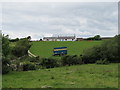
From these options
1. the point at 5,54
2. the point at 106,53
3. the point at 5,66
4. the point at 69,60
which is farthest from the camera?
the point at 106,53

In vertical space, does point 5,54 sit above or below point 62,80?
above

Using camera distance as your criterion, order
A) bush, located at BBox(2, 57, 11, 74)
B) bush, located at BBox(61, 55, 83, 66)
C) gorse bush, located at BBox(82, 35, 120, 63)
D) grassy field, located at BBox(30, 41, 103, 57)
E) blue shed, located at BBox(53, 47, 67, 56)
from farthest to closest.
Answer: grassy field, located at BBox(30, 41, 103, 57) → blue shed, located at BBox(53, 47, 67, 56) → gorse bush, located at BBox(82, 35, 120, 63) → bush, located at BBox(61, 55, 83, 66) → bush, located at BBox(2, 57, 11, 74)

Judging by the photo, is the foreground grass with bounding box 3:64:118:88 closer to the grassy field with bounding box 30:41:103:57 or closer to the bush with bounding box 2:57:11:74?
the bush with bounding box 2:57:11:74

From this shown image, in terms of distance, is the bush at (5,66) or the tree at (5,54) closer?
the bush at (5,66)

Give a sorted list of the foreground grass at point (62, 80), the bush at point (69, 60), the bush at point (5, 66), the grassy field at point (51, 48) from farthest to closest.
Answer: the grassy field at point (51, 48) → the bush at point (69, 60) → the bush at point (5, 66) → the foreground grass at point (62, 80)

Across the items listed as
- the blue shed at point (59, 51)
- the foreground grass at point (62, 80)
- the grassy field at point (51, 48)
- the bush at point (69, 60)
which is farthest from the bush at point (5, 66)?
the blue shed at point (59, 51)

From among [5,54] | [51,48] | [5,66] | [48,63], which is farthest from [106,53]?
[51,48]

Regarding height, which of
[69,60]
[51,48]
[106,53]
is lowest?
[69,60]

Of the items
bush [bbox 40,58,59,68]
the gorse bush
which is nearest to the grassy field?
the gorse bush

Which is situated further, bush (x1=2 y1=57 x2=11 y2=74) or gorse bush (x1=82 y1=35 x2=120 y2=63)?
gorse bush (x1=82 y1=35 x2=120 y2=63)

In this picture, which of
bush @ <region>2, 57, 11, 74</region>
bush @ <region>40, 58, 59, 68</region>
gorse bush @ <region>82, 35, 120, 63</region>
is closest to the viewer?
bush @ <region>2, 57, 11, 74</region>

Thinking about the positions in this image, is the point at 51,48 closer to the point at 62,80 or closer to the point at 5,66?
the point at 5,66

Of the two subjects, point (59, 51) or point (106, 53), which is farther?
point (59, 51)

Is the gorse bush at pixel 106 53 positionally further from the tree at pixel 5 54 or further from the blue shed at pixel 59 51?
the tree at pixel 5 54
